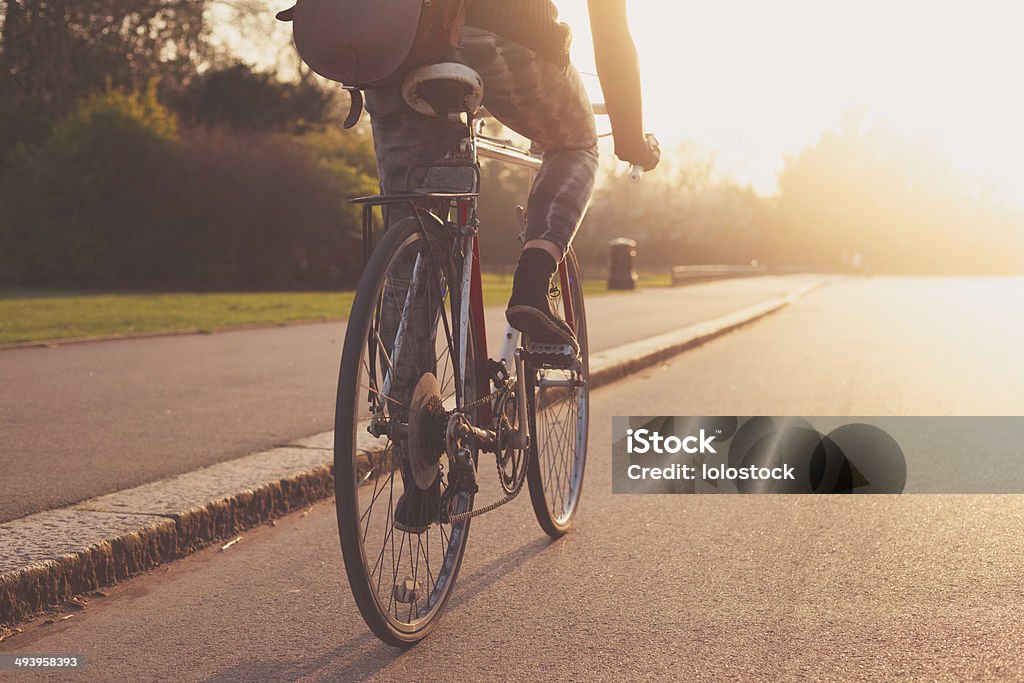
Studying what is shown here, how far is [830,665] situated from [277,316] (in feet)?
45.1

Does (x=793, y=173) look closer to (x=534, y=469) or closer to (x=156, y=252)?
(x=156, y=252)

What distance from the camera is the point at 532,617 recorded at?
3275 mm

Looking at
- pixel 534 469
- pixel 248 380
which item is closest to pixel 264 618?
pixel 534 469

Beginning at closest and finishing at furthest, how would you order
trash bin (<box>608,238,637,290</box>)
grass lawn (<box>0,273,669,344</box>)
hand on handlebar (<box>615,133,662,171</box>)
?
hand on handlebar (<box>615,133,662,171</box>)
grass lawn (<box>0,273,669,344</box>)
trash bin (<box>608,238,637,290</box>)

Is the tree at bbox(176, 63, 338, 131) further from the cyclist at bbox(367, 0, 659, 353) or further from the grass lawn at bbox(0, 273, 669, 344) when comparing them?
the cyclist at bbox(367, 0, 659, 353)

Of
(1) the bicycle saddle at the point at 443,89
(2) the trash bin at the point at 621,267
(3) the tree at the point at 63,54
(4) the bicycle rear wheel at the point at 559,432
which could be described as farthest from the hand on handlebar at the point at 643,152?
(3) the tree at the point at 63,54

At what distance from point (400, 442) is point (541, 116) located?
1.00 metres

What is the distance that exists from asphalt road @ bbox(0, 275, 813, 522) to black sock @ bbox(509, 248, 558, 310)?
73 cm

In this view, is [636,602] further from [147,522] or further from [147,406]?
[147,406]

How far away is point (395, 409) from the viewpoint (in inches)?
116

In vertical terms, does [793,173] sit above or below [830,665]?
above

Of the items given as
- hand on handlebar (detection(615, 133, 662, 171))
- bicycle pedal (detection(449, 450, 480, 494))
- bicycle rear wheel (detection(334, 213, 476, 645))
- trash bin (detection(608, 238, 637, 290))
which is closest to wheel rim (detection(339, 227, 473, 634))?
bicycle rear wheel (detection(334, 213, 476, 645))

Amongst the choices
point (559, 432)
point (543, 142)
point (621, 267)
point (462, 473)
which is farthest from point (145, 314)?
point (621, 267)

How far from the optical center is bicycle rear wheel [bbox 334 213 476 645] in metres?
2.64
